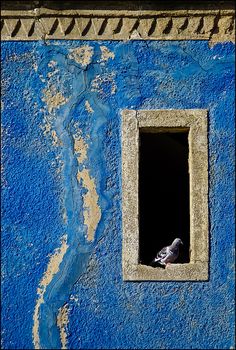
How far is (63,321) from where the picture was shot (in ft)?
20.5

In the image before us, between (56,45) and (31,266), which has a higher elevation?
(56,45)

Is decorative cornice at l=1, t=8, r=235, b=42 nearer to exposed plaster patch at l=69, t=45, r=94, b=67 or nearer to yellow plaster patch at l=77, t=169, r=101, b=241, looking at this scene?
exposed plaster patch at l=69, t=45, r=94, b=67

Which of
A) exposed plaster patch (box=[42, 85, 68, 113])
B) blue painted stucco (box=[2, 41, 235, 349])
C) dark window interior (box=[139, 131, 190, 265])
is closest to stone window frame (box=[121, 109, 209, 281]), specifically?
blue painted stucco (box=[2, 41, 235, 349])

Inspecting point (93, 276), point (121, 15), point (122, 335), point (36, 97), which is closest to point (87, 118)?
point (36, 97)

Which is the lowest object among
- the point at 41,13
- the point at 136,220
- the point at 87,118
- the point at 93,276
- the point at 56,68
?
the point at 93,276

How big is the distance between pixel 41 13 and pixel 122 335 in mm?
2614

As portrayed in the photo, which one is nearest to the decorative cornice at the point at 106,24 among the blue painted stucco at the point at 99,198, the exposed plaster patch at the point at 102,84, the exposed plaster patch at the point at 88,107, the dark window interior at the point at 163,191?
the blue painted stucco at the point at 99,198

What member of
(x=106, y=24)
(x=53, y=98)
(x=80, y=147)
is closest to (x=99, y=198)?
(x=80, y=147)

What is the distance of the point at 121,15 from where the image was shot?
20.6 feet

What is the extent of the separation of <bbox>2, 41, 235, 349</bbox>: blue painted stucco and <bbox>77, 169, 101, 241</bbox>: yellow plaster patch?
4cm

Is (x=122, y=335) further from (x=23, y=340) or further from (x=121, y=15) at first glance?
(x=121, y=15)

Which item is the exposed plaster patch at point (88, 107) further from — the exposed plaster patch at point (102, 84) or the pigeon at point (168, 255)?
the pigeon at point (168, 255)

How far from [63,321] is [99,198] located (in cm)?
101

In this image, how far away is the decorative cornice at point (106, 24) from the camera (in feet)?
20.6
